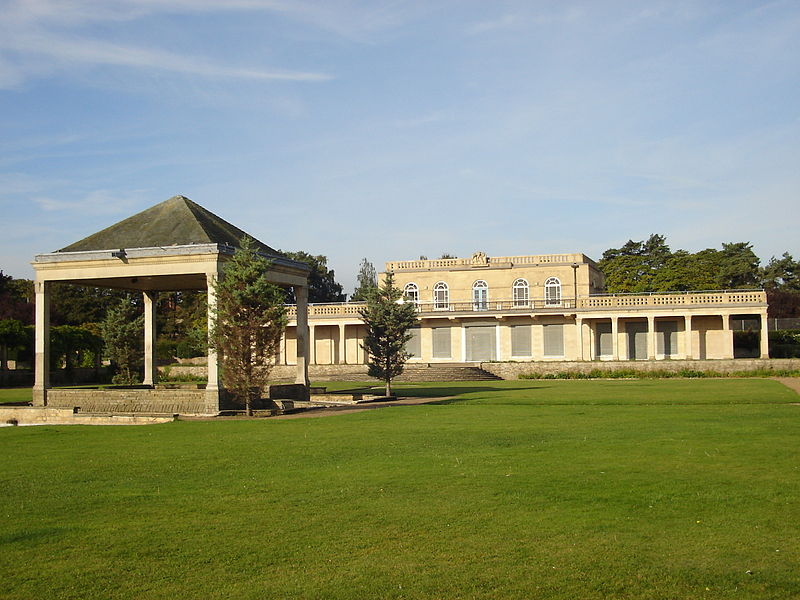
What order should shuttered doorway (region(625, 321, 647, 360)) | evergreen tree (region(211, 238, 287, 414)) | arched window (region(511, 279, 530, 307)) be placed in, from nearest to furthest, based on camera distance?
evergreen tree (region(211, 238, 287, 414)) → shuttered doorway (region(625, 321, 647, 360)) → arched window (region(511, 279, 530, 307))

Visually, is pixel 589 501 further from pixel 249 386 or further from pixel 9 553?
pixel 249 386

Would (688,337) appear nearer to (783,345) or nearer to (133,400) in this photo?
(783,345)

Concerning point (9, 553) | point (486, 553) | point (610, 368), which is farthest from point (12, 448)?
point (610, 368)

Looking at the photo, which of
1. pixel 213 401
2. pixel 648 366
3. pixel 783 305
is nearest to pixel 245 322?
pixel 213 401

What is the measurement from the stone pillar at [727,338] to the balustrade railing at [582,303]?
1.58 m

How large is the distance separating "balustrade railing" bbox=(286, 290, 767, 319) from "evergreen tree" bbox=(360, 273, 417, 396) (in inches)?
630

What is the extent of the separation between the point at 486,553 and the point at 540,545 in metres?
0.61

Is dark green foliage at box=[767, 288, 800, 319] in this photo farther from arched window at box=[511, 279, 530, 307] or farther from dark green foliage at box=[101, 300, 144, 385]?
dark green foliage at box=[101, 300, 144, 385]

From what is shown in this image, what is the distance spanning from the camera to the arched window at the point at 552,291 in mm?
66125

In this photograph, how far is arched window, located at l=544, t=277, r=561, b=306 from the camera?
217 ft

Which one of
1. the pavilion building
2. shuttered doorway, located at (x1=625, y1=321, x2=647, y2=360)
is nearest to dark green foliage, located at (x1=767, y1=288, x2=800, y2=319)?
shuttered doorway, located at (x1=625, y1=321, x2=647, y2=360)

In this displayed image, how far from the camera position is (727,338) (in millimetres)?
59969

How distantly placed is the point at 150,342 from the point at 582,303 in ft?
117

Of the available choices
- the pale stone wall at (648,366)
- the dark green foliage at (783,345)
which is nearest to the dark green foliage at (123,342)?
the pale stone wall at (648,366)
